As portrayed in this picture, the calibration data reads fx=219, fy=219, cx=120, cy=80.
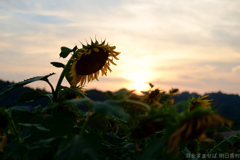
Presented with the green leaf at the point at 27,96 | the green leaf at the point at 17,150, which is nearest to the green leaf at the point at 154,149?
the green leaf at the point at 17,150

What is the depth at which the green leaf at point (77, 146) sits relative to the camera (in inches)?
31.0

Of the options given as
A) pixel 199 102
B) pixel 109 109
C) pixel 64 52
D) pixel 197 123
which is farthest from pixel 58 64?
pixel 197 123

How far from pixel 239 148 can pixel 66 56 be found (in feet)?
6.01

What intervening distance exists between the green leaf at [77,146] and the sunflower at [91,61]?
134 centimetres

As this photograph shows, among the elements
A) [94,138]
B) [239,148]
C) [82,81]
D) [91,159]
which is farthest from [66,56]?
[239,148]

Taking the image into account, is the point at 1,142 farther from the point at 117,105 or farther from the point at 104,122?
the point at 117,105

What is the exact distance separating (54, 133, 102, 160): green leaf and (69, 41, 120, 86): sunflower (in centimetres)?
134

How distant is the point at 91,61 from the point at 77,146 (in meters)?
1.52

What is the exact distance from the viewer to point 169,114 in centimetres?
80

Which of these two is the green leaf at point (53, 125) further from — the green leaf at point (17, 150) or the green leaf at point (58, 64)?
the green leaf at point (58, 64)

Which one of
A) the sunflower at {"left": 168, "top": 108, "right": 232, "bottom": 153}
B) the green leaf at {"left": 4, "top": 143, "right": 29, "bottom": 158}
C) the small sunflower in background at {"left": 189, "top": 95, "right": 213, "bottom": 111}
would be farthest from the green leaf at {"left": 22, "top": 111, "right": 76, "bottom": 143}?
the small sunflower in background at {"left": 189, "top": 95, "right": 213, "bottom": 111}

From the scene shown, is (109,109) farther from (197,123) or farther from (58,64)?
(58,64)

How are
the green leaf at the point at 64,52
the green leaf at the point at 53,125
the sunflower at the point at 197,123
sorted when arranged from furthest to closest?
the green leaf at the point at 64,52 → the green leaf at the point at 53,125 → the sunflower at the point at 197,123

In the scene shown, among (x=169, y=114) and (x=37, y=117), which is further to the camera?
(x=37, y=117)
